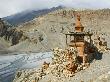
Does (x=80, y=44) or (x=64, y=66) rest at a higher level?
(x=80, y=44)

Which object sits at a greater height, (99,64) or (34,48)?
(99,64)

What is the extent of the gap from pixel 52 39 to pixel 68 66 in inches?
6323

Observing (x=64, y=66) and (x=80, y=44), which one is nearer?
(x=64, y=66)

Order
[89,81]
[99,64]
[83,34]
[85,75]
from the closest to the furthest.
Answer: [89,81] → [85,75] → [99,64] → [83,34]

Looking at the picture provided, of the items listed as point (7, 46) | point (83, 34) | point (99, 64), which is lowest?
point (7, 46)

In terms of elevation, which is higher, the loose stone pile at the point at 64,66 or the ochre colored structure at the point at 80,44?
the ochre colored structure at the point at 80,44

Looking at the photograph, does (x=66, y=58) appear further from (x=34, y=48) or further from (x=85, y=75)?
(x=34, y=48)

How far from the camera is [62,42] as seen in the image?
7446 inches

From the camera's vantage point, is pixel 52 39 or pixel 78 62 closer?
pixel 78 62

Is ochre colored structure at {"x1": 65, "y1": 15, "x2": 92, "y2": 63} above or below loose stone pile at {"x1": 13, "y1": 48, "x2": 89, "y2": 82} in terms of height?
above

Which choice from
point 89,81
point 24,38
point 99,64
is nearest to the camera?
point 89,81

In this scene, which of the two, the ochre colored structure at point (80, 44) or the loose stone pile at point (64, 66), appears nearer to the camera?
the loose stone pile at point (64, 66)

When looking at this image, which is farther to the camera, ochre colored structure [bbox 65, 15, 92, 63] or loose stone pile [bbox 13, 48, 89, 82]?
ochre colored structure [bbox 65, 15, 92, 63]

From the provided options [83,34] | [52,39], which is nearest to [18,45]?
[52,39]
